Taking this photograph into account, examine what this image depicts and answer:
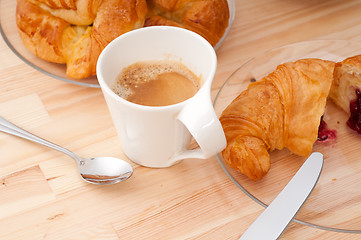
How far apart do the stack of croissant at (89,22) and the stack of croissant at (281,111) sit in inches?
9.3

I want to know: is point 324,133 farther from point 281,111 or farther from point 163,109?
point 163,109

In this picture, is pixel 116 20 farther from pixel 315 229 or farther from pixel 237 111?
pixel 315 229

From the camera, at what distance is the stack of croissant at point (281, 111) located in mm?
848

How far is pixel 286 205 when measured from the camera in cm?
75

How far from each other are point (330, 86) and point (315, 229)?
280 mm

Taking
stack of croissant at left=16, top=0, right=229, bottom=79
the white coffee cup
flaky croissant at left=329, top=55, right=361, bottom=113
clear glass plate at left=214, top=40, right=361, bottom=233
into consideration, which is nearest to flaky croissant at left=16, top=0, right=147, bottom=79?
stack of croissant at left=16, top=0, right=229, bottom=79

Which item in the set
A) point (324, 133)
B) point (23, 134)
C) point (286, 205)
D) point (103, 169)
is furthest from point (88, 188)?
point (324, 133)

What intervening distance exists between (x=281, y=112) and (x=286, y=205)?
200mm

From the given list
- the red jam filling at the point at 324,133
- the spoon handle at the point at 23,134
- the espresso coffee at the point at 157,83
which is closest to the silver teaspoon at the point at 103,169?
the spoon handle at the point at 23,134

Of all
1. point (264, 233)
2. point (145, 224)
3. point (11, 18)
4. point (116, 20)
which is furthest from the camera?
point (11, 18)

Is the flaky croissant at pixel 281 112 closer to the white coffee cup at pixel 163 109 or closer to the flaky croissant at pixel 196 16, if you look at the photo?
the white coffee cup at pixel 163 109

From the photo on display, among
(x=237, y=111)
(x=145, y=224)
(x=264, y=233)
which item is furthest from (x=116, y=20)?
(x=264, y=233)

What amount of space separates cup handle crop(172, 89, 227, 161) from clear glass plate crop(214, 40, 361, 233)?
0.10 meters

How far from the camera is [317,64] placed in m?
0.91
